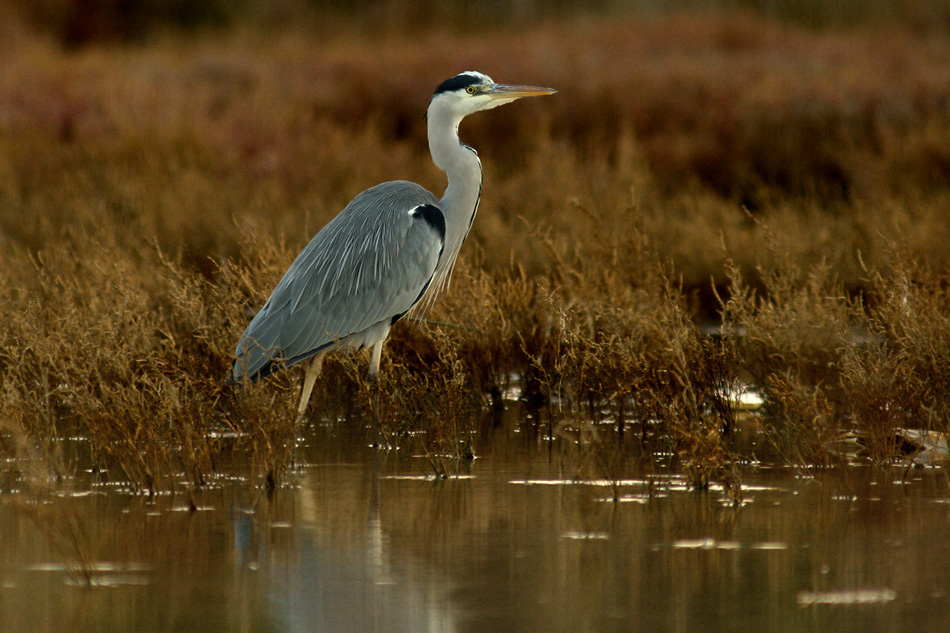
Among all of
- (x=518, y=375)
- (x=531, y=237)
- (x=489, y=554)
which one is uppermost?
(x=531, y=237)

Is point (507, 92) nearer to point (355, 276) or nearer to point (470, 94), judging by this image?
point (470, 94)

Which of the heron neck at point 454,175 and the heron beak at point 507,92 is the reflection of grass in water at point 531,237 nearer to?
the heron neck at point 454,175

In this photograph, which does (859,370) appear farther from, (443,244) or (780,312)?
(443,244)

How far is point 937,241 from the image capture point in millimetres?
10344

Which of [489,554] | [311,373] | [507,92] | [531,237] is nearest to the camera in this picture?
[489,554]

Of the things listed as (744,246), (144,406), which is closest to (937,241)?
(744,246)

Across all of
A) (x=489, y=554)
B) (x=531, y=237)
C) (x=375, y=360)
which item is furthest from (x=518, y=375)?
(x=489, y=554)

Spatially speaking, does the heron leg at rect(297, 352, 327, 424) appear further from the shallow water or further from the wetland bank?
the shallow water

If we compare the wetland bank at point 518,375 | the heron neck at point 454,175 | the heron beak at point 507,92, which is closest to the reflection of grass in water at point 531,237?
the wetland bank at point 518,375

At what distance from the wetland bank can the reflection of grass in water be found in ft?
0.14

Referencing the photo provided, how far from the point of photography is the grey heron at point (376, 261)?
22.2 feet

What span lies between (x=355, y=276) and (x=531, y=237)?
9.72 feet

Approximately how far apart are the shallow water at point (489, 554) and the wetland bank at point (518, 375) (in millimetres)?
20

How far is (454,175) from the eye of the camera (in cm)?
737
